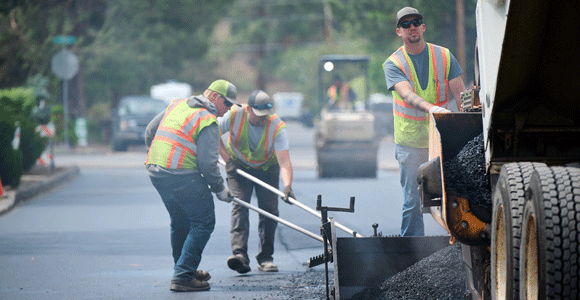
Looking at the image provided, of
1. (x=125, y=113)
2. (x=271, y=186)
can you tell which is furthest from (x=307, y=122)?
(x=271, y=186)

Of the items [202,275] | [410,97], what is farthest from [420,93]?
[202,275]

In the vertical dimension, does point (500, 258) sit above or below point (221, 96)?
below

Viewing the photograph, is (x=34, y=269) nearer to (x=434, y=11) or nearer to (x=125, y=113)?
(x=125, y=113)

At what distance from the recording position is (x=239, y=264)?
773 cm

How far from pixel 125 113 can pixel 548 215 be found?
24.0 m

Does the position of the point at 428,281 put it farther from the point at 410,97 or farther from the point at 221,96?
the point at 221,96

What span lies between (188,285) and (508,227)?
357 centimetres

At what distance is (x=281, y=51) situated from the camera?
81750 mm

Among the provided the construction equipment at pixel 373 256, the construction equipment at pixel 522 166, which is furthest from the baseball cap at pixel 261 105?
the construction equipment at pixel 522 166

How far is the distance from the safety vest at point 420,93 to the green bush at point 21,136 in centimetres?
852

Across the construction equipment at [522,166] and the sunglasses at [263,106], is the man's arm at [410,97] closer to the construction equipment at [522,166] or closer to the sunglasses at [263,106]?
the construction equipment at [522,166]

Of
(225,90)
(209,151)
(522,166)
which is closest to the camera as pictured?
(522,166)

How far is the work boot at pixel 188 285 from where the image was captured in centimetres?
702

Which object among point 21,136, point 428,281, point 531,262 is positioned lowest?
point 428,281
